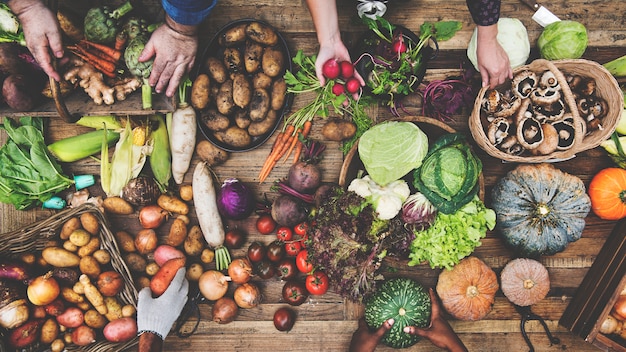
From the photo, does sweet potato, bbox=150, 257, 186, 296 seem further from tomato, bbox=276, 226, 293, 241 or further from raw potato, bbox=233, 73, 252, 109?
raw potato, bbox=233, 73, 252, 109

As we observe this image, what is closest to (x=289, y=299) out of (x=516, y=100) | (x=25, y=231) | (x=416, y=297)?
(x=416, y=297)

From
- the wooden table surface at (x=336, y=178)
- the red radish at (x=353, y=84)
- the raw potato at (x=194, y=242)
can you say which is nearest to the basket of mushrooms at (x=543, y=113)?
the wooden table surface at (x=336, y=178)

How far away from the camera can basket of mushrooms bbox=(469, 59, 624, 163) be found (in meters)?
2.19

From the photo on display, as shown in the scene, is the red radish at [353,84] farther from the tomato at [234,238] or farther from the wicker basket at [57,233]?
the wicker basket at [57,233]

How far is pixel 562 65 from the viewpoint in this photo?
7.53 ft

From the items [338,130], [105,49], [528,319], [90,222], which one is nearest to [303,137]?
[338,130]

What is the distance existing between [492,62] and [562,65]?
0.46 meters

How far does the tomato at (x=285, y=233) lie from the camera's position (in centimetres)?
244

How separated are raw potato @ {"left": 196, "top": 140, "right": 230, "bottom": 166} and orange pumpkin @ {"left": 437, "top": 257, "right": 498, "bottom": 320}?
60.7 inches

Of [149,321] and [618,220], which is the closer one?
[149,321]

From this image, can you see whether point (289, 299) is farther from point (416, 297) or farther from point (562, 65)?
point (562, 65)

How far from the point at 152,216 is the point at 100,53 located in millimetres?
983

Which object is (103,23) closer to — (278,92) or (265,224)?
(278,92)

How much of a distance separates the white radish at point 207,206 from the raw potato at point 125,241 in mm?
452
